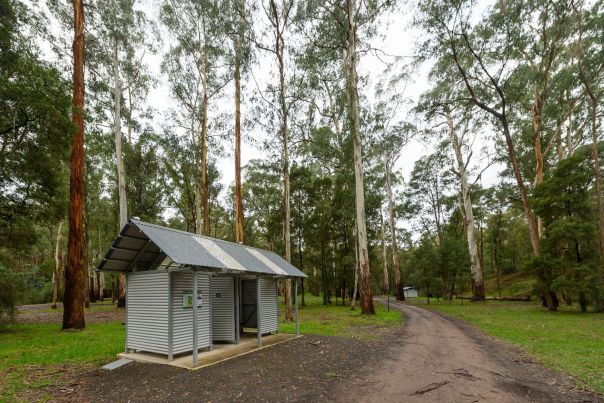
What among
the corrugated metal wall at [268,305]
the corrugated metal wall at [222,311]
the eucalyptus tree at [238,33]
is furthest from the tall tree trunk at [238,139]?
the corrugated metal wall at [222,311]

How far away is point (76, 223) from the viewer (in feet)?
39.8

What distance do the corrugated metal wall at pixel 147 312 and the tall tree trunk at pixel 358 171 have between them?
11131mm

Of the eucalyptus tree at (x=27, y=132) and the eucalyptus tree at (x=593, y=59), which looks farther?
the eucalyptus tree at (x=593, y=59)

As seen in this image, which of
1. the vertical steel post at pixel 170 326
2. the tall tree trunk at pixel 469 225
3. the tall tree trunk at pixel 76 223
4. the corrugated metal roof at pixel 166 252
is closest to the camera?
the corrugated metal roof at pixel 166 252

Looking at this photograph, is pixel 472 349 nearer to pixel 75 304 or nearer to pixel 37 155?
pixel 75 304

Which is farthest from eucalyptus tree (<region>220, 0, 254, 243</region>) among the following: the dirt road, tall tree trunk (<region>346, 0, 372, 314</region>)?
the dirt road

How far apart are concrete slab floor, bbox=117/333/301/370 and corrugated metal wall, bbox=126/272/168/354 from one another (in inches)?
8.9

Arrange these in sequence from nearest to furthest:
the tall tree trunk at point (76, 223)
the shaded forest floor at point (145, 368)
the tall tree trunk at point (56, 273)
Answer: the shaded forest floor at point (145, 368)
the tall tree trunk at point (76, 223)
the tall tree trunk at point (56, 273)

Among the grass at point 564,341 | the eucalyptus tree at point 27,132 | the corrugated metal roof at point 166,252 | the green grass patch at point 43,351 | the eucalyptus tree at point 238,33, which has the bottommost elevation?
the grass at point 564,341

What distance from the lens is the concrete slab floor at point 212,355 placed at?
287 inches

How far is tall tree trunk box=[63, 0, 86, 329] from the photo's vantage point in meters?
12.1

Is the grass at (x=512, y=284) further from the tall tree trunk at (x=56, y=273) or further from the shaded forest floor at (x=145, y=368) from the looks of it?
the tall tree trunk at (x=56, y=273)

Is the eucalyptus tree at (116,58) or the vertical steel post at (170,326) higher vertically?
the eucalyptus tree at (116,58)

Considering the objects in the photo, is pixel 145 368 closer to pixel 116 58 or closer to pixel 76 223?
pixel 76 223
